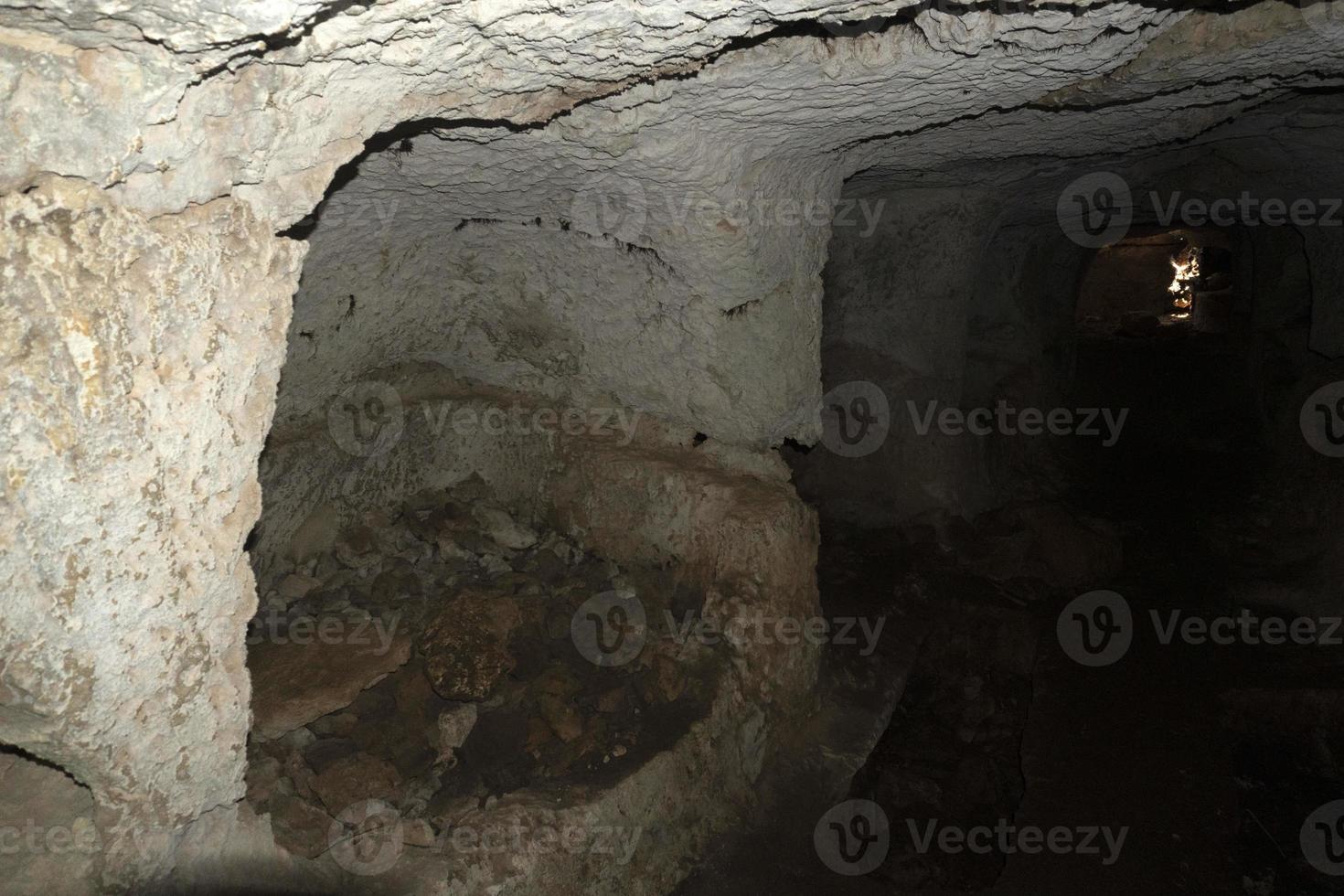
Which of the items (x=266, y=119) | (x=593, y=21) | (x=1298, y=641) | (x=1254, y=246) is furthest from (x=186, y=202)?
(x=1254, y=246)

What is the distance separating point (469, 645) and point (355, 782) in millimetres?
601

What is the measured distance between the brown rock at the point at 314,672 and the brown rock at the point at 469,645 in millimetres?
111

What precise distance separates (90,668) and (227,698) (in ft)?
1.04

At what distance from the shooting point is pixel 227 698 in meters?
1.69

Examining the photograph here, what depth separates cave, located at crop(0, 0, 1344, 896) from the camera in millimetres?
1387

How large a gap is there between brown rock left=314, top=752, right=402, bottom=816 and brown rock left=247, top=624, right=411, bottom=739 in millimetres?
204

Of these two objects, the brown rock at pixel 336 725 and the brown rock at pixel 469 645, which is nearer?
the brown rock at pixel 336 725

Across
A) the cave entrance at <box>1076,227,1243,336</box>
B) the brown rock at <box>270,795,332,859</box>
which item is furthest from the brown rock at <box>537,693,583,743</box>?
the cave entrance at <box>1076,227,1243,336</box>

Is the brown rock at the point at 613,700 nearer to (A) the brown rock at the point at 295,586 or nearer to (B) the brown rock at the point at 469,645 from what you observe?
(B) the brown rock at the point at 469,645

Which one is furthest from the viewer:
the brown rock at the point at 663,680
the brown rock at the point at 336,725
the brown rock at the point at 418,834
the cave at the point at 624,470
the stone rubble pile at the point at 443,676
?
the brown rock at the point at 663,680

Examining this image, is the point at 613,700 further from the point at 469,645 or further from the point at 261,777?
the point at 261,777

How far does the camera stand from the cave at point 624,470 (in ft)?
4.55

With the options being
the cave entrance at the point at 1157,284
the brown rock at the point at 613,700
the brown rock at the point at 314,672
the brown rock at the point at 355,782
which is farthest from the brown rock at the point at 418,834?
the cave entrance at the point at 1157,284

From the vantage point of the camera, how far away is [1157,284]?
13.0 m
